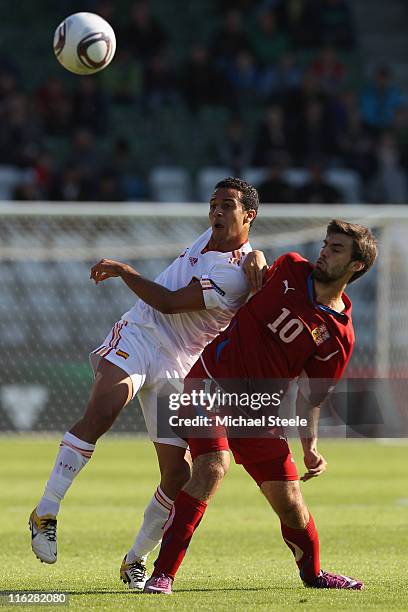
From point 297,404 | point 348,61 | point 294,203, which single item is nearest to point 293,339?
point 297,404

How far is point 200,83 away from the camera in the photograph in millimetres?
20906

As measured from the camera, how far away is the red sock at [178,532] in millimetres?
6320

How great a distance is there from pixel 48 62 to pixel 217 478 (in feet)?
53.4

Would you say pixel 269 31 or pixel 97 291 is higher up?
pixel 269 31

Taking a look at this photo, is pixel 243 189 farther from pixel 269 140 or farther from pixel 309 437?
pixel 269 140

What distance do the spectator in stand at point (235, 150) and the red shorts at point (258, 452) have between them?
1360 cm

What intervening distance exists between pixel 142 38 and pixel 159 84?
0.88 metres

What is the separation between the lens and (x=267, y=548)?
837 cm

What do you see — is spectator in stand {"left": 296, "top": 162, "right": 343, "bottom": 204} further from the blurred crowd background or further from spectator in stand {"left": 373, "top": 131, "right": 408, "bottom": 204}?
spectator in stand {"left": 373, "top": 131, "right": 408, "bottom": 204}

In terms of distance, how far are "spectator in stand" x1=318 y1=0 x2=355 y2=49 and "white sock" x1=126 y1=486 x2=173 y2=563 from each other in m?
17.3

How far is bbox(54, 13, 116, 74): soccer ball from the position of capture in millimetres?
7953

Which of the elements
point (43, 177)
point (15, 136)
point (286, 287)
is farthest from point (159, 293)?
point (15, 136)

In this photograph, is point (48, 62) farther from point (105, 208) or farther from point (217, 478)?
point (217, 478)

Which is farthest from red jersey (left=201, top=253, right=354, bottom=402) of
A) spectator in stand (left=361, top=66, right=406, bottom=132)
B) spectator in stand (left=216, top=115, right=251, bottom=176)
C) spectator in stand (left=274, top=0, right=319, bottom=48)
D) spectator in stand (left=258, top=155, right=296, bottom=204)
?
spectator in stand (left=274, top=0, right=319, bottom=48)
